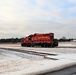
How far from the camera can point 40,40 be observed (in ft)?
224

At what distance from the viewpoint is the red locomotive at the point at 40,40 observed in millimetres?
65438

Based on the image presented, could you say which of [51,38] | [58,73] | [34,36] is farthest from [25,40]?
[58,73]

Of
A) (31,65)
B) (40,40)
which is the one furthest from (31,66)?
(40,40)

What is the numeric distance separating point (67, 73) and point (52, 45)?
1884 inches

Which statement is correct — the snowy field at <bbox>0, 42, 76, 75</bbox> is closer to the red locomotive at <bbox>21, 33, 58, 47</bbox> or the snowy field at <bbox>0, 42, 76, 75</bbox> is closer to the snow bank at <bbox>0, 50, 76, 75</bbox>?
the snow bank at <bbox>0, 50, 76, 75</bbox>

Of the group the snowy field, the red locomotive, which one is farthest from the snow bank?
the red locomotive

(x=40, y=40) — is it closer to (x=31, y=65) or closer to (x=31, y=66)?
(x=31, y=65)

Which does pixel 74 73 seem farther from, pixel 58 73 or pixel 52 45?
pixel 52 45

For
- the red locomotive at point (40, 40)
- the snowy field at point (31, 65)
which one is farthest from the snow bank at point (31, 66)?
the red locomotive at point (40, 40)

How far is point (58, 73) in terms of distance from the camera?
16578 mm

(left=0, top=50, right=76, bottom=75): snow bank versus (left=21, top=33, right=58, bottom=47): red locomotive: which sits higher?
(left=21, top=33, right=58, bottom=47): red locomotive

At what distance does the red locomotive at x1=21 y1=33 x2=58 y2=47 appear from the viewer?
65.4 meters

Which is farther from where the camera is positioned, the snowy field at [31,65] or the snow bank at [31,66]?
the snowy field at [31,65]

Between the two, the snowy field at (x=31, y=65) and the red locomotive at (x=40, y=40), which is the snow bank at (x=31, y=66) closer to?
the snowy field at (x=31, y=65)
